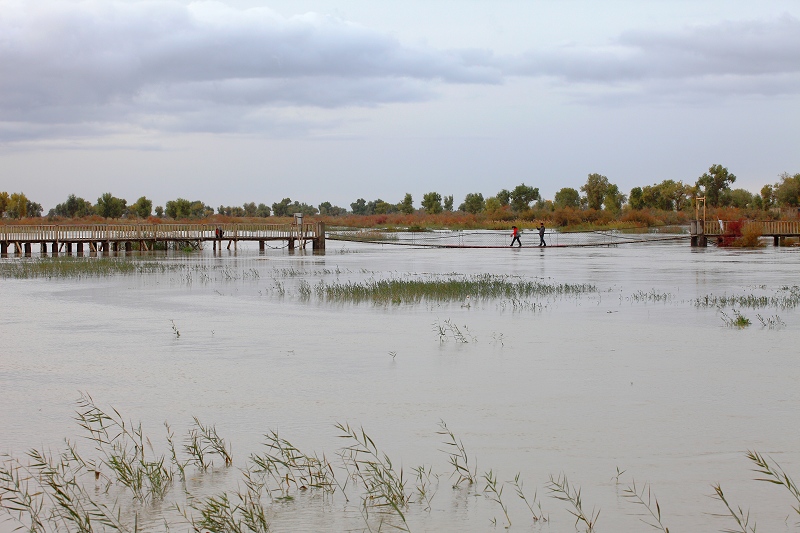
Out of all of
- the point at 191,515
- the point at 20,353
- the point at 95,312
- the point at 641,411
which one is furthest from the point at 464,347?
the point at 95,312

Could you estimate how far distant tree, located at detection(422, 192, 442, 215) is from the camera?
151375 mm

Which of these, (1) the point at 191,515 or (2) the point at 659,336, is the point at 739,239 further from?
(1) the point at 191,515

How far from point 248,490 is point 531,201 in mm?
132543

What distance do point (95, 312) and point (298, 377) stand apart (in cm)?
859

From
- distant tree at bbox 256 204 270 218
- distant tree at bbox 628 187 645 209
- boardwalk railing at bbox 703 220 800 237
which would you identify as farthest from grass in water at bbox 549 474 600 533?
distant tree at bbox 256 204 270 218

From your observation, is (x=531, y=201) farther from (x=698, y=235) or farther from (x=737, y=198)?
(x=698, y=235)

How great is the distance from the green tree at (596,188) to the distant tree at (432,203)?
27013mm

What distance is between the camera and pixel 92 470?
25.1 feet

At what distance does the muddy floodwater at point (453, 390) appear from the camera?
22.8 ft

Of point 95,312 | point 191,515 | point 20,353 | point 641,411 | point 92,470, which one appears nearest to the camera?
point 191,515

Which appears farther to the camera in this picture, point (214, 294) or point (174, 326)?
point (214, 294)

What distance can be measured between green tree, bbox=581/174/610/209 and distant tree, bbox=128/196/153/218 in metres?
62.3

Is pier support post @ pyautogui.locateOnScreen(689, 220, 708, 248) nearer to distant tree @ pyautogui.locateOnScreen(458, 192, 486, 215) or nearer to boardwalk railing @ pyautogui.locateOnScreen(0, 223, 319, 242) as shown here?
boardwalk railing @ pyautogui.locateOnScreen(0, 223, 319, 242)

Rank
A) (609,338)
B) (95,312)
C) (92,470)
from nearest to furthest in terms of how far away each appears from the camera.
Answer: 1. (92,470)
2. (609,338)
3. (95,312)
